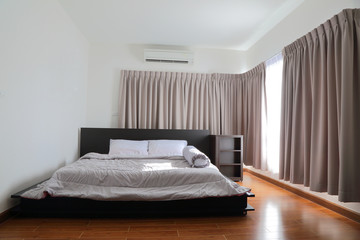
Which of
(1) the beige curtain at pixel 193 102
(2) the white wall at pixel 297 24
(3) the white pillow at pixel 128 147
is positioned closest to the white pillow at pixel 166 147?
(3) the white pillow at pixel 128 147

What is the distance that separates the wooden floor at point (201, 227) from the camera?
168 cm

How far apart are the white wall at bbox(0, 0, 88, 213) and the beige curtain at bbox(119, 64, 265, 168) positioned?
1015 millimetres

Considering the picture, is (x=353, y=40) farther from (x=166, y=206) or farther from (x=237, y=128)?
(x=237, y=128)

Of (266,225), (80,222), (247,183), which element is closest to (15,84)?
(80,222)

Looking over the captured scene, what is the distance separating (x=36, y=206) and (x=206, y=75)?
338cm

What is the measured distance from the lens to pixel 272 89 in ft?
11.3

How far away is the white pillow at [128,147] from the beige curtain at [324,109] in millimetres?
2053

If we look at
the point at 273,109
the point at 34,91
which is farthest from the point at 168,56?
the point at 34,91

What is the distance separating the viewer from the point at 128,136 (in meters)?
3.79

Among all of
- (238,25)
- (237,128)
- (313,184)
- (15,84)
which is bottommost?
(313,184)

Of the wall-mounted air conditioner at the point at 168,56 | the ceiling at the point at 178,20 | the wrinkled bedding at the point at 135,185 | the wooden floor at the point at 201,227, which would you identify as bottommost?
the wooden floor at the point at 201,227

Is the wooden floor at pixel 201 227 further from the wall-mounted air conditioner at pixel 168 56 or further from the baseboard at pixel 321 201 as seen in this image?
the wall-mounted air conditioner at pixel 168 56

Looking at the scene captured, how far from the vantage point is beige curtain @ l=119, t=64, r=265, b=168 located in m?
3.99

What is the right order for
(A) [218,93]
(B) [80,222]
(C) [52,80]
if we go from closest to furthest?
(B) [80,222] < (C) [52,80] < (A) [218,93]
